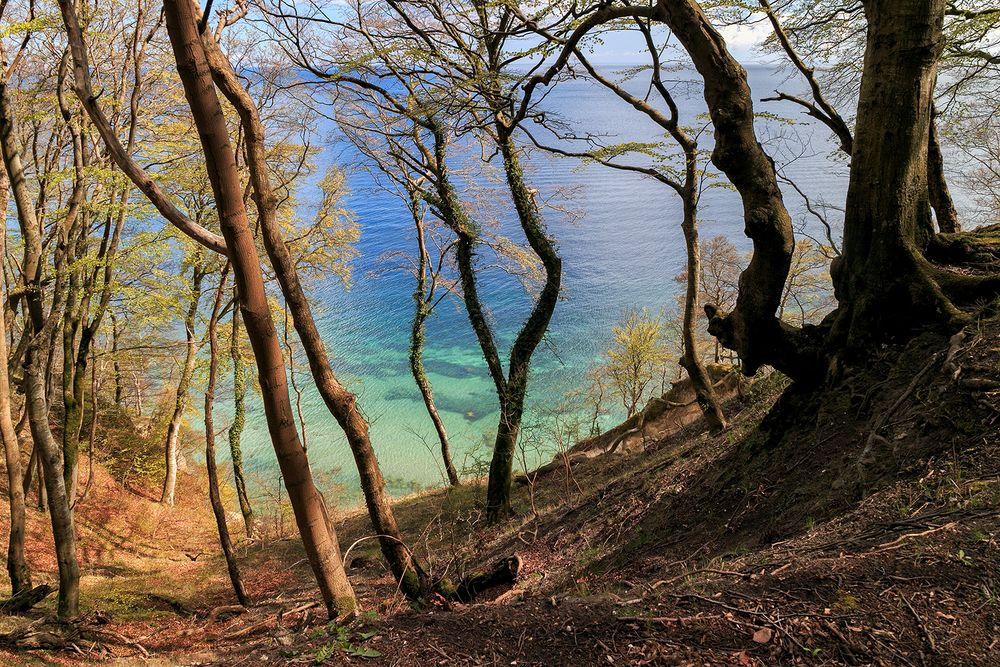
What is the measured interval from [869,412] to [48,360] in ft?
42.8

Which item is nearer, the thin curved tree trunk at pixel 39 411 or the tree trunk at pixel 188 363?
the thin curved tree trunk at pixel 39 411

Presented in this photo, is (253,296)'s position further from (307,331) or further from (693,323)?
(693,323)

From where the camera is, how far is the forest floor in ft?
7.35

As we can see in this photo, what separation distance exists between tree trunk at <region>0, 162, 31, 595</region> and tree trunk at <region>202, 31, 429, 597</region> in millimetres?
4476

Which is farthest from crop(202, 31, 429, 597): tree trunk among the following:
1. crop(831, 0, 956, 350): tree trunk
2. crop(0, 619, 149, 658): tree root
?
crop(0, 619, 149, 658): tree root

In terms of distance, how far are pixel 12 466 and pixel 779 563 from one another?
350 inches

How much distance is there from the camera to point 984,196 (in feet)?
71.6

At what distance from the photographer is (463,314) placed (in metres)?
37.1

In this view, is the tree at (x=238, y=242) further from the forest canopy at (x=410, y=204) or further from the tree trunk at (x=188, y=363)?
the tree trunk at (x=188, y=363)

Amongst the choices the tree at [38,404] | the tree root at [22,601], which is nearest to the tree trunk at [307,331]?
the tree at [38,404]

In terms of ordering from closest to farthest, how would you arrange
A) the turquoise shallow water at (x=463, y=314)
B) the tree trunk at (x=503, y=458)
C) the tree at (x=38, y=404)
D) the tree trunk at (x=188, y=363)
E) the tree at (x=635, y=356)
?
the tree at (x=38, y=404) < the tree trunk at (x=503, y=458) < the tree trunk at (x=188, y=363) < the tree at (x=635, y=356) < the turquoise shallow water at (x=463, y=314)

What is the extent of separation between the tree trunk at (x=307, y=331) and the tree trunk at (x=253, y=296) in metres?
0.63

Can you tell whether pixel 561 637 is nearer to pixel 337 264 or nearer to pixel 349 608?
pixel 349 608

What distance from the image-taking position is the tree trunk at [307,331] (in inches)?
161
